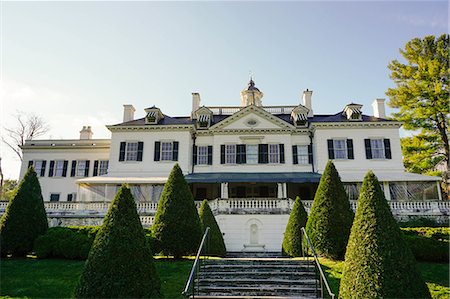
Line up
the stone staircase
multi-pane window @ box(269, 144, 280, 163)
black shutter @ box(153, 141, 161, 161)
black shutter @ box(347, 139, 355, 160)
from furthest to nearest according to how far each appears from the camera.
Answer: black shutter @ box(153, 141, 161, 161) < multi-pane window @ box(269, 144, 280, 163) < black shutter @ box(347, 139, 355, 160) < the stone staircase

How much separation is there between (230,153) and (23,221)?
1630 centimetres

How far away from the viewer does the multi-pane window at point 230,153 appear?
27.4 m

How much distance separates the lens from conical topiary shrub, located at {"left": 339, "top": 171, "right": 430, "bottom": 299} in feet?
22.7

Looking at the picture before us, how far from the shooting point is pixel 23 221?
1406 cm

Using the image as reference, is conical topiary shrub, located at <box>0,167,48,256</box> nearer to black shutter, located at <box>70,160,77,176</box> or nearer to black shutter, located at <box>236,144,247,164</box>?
black shutter, located at <box>236,144,247,164</box>

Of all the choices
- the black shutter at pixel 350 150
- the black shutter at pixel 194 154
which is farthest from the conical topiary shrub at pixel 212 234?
the black shutter at pixel 350 150

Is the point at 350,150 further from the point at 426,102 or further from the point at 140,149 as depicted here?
the point at 140,149

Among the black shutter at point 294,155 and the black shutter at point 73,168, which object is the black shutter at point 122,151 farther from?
the black shutter at point 294,155

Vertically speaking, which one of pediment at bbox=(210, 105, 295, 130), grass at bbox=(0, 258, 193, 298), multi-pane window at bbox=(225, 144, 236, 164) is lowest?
grass at bbox=(0, 258, 193, 298)

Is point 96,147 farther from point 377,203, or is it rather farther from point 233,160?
point 377,203

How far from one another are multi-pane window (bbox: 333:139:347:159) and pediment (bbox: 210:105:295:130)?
15.1ft

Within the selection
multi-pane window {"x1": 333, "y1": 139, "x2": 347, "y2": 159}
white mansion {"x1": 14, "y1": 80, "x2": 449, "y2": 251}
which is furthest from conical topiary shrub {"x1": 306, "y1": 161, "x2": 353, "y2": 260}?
multi-pane window {"x1": 333, "y1": 139, "x2": 347, "y2": 159}

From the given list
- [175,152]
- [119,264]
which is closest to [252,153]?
[175,152]

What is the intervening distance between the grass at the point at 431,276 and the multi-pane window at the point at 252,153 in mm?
14833
